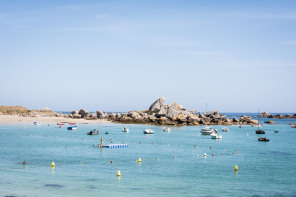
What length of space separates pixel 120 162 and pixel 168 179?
51.6ft

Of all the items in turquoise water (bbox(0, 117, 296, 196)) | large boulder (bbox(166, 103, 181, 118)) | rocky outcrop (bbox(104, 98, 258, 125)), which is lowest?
turquoise water (bbox(0, 117, 296, 196))

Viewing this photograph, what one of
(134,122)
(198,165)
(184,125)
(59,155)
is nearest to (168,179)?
(198,165)

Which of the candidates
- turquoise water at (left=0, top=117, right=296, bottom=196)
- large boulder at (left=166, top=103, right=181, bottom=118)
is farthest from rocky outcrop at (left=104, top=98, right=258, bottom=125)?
turquoise water at (left=0, top=117, right=296, bottom=196)

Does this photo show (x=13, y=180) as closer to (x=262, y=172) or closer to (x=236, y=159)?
(x=262, y=172)

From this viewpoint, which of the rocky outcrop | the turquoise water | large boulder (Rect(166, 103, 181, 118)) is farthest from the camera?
large boulder (Rect(166, 103, 181, 118))

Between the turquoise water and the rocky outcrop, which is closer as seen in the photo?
the turquoise water

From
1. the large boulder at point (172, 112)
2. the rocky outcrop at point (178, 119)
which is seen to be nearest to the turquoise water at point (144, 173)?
the rocky outcrop at point (178, 119)

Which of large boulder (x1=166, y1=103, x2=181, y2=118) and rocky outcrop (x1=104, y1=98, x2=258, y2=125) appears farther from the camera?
large boulder (x1=166, y1=103, x2=181, y2=118)

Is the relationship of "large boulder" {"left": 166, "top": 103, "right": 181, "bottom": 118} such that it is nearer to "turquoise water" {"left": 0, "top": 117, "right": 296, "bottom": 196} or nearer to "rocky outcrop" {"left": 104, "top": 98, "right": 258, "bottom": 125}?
"rocky outcrop" {"left": 104, "top": 98, "right": 258, "bottom": 125}

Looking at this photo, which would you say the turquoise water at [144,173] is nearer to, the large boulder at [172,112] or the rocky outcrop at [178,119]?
the rocky outcrop at [178,119]

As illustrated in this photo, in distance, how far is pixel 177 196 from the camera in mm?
38219

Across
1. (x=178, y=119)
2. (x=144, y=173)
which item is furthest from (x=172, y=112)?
(x=144, y=173)

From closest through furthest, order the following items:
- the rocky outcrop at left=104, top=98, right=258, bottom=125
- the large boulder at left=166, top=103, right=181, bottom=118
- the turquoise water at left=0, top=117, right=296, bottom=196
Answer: the turquoise water at left=0, top=117, right=296, bottom=196 → the rocky outcrop at left=104, top=98, right=258, bottom=125 → the large boulder at left=166, top=103, right=181, bottom=118

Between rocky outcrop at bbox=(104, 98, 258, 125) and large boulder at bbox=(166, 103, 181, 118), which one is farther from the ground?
large boulder at bbox=(166, 103, 181, 118)
